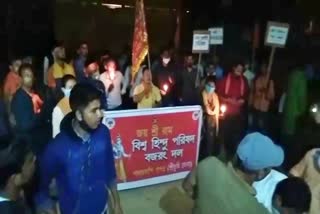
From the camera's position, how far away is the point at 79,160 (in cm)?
410

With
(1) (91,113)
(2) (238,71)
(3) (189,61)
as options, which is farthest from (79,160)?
(3) (189,61)

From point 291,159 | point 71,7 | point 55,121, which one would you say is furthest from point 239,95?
point 71,7

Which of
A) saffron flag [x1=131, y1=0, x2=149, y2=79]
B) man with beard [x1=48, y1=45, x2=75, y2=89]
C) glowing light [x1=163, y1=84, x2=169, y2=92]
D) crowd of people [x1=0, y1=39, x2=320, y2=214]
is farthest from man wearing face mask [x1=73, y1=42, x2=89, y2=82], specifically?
crowd of people [x1=0, y1=39, x2=320, y2=214]

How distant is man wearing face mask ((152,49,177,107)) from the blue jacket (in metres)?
6.57

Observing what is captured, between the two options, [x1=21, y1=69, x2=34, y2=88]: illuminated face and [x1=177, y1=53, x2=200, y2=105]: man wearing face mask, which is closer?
[x1=21, y1=69, x2=34, y2=88]: illuminated face

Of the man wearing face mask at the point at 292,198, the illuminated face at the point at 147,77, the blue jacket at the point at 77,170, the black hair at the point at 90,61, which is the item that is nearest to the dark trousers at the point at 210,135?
the illuminated face at the point at 147,77

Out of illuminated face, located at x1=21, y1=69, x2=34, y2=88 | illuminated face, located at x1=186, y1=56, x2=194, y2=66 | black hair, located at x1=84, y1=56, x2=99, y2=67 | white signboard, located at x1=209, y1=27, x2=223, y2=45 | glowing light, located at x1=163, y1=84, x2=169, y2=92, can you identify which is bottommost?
glowing light, located at x1=163, y1=84, x2=169, y2=92

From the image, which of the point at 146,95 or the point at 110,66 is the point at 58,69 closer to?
the point at 110,66

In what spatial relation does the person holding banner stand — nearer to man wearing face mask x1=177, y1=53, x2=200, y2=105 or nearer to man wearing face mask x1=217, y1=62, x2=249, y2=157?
man wearing face mask x1=177, y1=53, x2=200, y2=105

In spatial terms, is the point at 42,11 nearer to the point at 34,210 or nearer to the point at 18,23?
the point at 18,23

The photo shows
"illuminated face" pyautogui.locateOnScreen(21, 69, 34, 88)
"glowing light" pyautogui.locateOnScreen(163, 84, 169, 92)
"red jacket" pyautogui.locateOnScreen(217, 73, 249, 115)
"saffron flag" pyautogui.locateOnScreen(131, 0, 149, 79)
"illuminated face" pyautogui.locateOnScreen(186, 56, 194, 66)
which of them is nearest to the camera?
"illuminated face" pyautogui.locateOnScreen(21, 69, 34, 88)

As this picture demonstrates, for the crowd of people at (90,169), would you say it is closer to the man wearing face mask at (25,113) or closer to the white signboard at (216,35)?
the man wearing face mask at (25,113)

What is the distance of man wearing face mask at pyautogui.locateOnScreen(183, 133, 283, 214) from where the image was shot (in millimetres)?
3185

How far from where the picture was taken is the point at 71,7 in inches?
584
